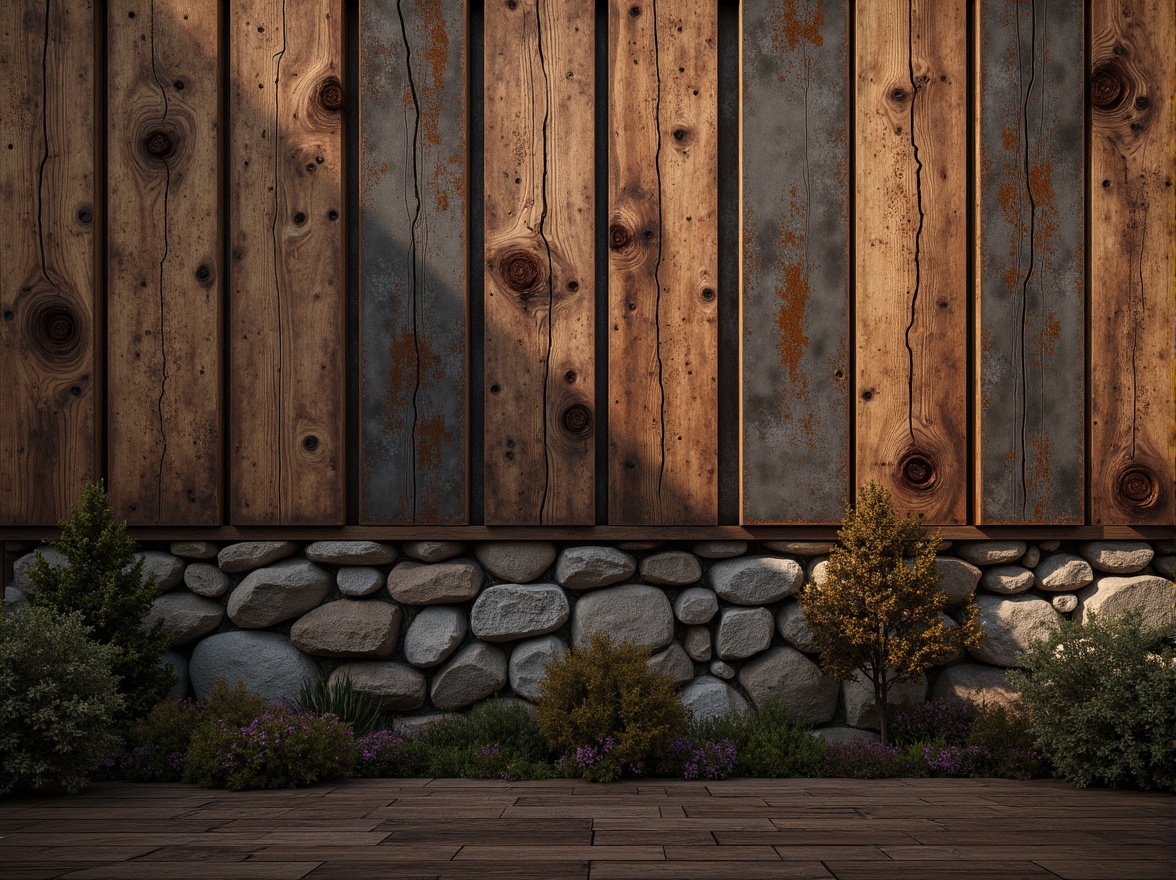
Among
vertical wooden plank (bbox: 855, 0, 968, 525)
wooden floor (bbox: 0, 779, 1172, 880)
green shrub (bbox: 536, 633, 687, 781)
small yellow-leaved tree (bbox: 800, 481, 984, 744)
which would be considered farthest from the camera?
vertical wooden plank (bbox: 855, 0, 968, 525)

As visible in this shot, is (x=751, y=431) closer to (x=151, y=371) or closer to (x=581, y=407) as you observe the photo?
(x=581, y=407)

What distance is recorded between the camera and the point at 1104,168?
18.7ft

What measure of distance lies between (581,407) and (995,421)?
2.55 m

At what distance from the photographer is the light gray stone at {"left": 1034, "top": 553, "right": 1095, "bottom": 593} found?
18.4 feet

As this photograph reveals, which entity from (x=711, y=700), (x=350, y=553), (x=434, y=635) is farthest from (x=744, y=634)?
(x=350, y=553)

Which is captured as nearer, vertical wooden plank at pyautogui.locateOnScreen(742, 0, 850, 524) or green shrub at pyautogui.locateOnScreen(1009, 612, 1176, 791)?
green shrub at pyautogui.locateOnScreen(1009, 612, 1176, 791)

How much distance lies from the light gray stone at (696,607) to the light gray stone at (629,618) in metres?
0.08

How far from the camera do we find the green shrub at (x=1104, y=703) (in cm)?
449

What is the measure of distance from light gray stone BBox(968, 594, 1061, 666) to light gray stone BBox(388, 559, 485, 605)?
304 cm

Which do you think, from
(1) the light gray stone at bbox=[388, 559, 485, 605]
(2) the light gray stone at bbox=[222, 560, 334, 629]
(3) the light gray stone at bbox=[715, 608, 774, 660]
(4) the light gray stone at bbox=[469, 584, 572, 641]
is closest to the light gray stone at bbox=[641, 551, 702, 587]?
(3) the light gray stone at bbox=[715, 608, 774, 660]

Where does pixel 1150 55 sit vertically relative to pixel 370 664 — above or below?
above

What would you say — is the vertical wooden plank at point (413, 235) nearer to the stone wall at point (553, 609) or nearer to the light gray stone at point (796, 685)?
the stone wall at point (553, 609)

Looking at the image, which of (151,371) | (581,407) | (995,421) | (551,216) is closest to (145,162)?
(151,371)

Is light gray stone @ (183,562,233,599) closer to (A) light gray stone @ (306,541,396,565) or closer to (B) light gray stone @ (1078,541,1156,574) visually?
(A) light gray stone @ (306,541,396,565)
